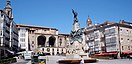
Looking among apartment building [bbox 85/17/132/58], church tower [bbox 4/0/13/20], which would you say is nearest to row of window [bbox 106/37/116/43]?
apartment building [bbox 85/17/132/58]

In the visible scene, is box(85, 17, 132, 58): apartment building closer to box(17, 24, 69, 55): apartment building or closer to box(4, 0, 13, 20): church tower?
box(17, 24, 69, 55): apartment building

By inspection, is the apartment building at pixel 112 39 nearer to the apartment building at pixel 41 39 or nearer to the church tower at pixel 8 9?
the apartment building at pixel 41 39

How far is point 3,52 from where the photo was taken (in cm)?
7456

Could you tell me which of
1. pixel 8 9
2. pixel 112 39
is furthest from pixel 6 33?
pixel 112 39

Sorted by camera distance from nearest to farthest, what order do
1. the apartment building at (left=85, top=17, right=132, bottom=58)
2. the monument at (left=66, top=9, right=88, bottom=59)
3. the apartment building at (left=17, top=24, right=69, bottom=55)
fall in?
the monument at (left=66, top=9, right=88, bottom=59)
the apartment building at (left=85, top=17, right=132, bottom=58)
the apartment building at (left=17, top=24, right=69, bottom=55)

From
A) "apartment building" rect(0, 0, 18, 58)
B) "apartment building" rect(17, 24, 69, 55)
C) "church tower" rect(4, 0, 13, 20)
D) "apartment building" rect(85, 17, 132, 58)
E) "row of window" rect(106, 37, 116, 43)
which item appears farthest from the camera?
"apartment building" rect(17, 24, 69, 55)

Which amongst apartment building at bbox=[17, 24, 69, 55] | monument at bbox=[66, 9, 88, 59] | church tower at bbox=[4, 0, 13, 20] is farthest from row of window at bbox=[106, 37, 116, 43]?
church tower at bbox=[4, 0, 13, 20]

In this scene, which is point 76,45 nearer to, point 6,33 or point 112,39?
point 112,39

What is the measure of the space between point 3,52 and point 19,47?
107 ft

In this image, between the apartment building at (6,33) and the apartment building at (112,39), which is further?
the apartment building at (112,39)

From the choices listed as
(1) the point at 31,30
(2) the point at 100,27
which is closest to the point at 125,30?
(2) the point at 100,27

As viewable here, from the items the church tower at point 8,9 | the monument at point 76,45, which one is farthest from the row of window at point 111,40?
the church tower at point 8,9

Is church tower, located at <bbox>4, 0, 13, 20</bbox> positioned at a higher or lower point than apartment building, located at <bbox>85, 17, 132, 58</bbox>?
higher

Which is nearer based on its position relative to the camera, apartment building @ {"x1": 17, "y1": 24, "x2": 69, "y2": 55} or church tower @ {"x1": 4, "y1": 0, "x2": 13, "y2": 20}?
church tower @ {"x1": 4, "y1": 0, "x2": 13, "y2": 20}
